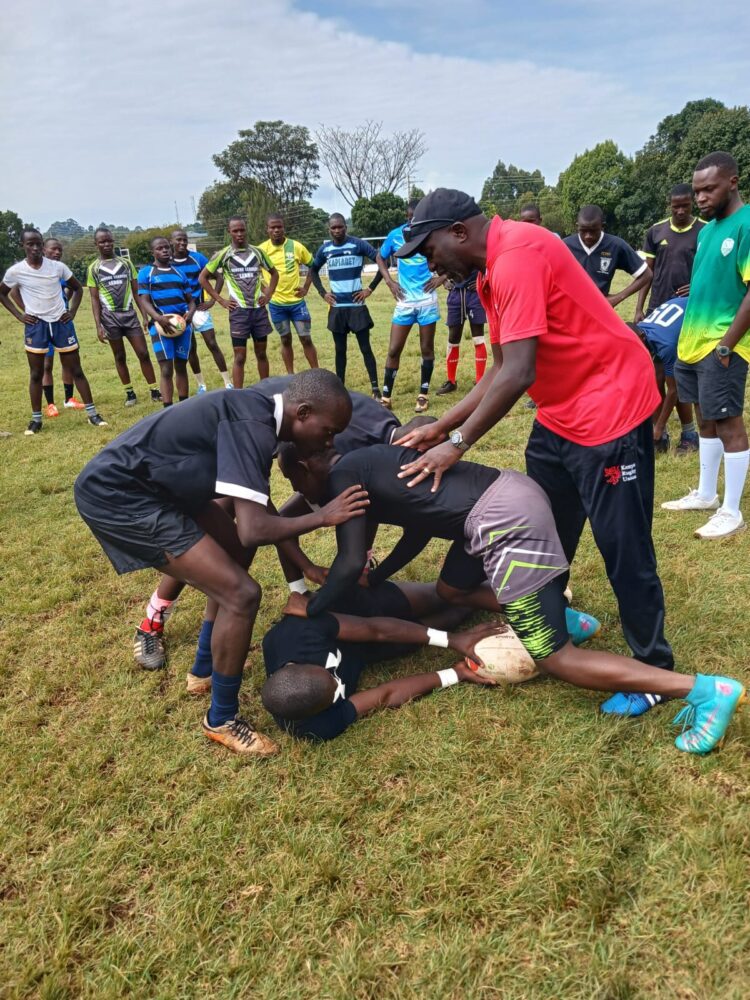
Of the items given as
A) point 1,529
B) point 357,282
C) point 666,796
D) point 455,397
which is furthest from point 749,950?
point 357,282

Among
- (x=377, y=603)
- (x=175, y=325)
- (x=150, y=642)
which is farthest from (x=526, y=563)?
(x=175, y=325)

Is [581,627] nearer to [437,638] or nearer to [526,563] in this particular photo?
[437,638]

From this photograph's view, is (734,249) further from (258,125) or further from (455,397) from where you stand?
(258,125)

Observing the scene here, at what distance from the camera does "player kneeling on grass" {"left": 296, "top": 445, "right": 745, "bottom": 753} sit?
9.02 feet

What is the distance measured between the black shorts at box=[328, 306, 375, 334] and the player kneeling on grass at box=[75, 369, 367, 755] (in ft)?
20.0

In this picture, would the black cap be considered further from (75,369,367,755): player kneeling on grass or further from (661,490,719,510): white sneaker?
(661,490,719,510): white sneaker

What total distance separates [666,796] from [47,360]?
9327 millimetres

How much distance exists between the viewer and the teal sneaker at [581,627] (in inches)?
141

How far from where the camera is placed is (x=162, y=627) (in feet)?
13.1

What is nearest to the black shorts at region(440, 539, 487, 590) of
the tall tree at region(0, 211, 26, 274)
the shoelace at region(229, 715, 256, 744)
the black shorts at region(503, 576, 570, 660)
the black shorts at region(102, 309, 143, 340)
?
the black shorts at region(503, 576, 570, 660)

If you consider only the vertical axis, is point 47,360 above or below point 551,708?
above

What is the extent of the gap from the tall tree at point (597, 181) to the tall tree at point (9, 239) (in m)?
35.0

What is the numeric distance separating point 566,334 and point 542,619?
1203 millimetres

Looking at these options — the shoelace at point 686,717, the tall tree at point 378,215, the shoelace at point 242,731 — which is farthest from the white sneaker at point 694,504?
the tall tree at point 378,215
